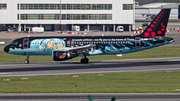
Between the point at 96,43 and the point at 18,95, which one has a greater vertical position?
the point at 96,43

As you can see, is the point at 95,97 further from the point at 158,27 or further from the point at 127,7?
the point at 127,7

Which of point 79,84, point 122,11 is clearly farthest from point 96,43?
point 122,11

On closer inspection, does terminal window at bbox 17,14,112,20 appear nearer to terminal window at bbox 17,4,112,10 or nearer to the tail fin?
terminal window at bbox 17,4,112,10

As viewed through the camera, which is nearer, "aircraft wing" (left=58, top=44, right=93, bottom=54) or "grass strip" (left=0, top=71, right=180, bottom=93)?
"grass strip" (left=0, top=71, right=180, bottom=93)

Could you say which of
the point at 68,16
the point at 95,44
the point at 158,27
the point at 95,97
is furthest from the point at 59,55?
the point at 68,16

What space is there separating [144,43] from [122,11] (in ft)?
310

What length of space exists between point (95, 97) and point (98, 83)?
7.02m

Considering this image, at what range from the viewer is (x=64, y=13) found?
137m

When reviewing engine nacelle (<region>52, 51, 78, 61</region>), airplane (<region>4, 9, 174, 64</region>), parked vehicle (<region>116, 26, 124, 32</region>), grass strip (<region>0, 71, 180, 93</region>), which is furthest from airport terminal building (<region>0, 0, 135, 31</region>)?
grass strip (<region>0, 71, 180, 93</region>)

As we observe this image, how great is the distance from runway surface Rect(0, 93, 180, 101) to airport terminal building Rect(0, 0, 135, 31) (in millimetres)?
113723

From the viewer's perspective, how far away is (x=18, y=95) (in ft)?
79.0

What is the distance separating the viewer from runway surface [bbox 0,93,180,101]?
22.3 metres

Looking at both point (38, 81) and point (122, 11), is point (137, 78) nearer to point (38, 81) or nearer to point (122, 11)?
point (38, 81)

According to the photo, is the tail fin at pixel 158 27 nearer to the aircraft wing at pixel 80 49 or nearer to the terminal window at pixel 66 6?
the aircraft wing at pixel 80 49
